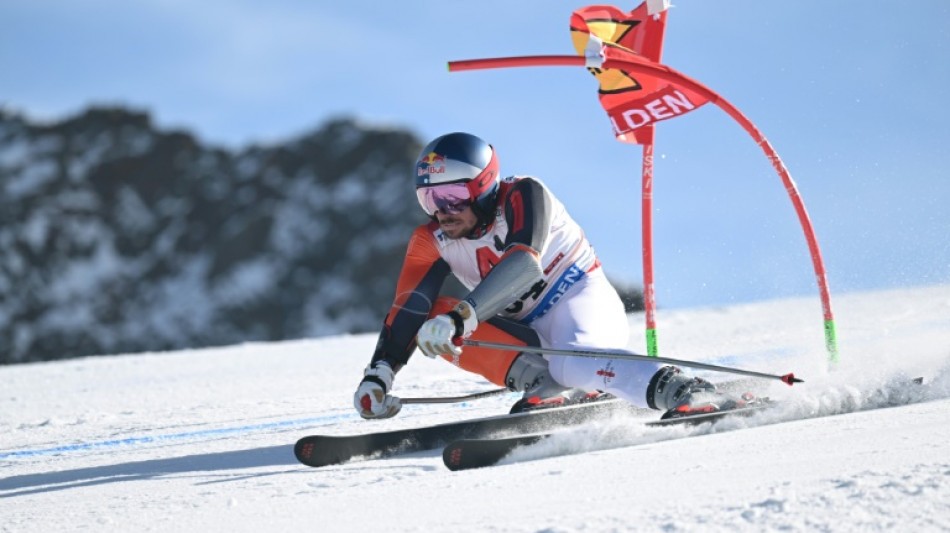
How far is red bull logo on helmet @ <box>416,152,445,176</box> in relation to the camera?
4.44 metres

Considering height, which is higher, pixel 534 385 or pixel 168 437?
pixel 534 385

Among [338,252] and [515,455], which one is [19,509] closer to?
[515,455]

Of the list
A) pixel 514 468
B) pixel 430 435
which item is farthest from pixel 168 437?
pixel 514 468

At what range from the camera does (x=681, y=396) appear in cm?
387

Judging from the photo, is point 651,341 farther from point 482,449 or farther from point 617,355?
point 482,449

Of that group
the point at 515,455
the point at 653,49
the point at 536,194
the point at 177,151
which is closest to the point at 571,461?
the point at 515,455

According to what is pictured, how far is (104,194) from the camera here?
2549 inches

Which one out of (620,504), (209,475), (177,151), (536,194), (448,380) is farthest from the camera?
(177,151)

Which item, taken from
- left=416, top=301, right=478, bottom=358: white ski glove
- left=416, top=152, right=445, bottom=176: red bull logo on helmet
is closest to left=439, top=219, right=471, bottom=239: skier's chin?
→ left=416, top=152, right=445, bottom=176: red bull logo on helmet

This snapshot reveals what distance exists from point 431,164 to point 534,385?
3.62 feet

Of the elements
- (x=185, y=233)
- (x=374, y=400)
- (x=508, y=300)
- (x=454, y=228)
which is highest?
(x=185, y=233)

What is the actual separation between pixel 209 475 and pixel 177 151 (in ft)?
207

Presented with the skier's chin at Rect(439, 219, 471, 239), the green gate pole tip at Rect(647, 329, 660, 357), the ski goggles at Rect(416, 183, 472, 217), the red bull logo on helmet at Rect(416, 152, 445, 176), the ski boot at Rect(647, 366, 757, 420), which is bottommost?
the ski boot at Rect(647, 366, 757, 420)

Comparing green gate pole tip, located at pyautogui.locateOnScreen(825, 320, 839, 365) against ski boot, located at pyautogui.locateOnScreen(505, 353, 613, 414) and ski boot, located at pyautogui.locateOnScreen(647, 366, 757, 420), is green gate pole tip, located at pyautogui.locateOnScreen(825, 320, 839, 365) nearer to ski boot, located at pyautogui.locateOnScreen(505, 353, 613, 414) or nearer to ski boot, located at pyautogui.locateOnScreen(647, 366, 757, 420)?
ski boot, located at pyautogui.locateOnScreen(505, 353, 613, 414)
